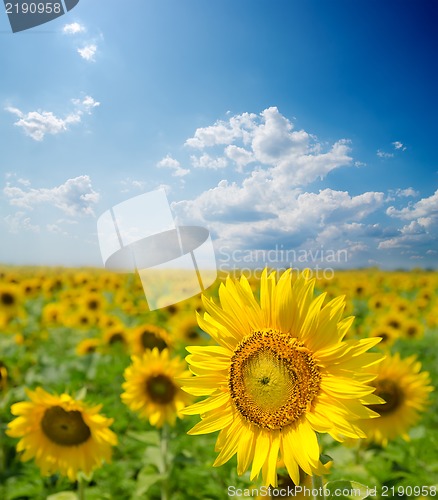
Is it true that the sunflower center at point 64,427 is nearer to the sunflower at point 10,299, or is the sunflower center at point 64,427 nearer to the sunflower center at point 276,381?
the sunflower center at point 276,381

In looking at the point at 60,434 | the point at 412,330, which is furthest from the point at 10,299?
the point at 412,330

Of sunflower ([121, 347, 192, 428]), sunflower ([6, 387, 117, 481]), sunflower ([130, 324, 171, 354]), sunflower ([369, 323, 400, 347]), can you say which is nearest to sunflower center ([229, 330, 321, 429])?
sunflower ([6, 387, 117, 481])

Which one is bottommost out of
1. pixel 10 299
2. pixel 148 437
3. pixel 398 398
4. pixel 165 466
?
pixel 165 466

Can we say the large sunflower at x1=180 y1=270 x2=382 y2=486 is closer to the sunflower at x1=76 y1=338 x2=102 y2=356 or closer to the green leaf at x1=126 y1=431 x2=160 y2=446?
the green leaf at x1=126 y1=431 x2=160 y2=446

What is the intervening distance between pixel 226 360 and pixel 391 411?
5.91ft

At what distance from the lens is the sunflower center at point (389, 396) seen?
99.4 inches

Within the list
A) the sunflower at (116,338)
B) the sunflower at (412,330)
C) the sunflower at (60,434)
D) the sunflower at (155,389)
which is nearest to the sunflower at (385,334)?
the sunflower at (412,330)

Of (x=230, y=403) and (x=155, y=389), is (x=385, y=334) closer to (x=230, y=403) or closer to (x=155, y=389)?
(x=155, y=389)

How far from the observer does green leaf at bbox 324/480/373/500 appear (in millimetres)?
1058

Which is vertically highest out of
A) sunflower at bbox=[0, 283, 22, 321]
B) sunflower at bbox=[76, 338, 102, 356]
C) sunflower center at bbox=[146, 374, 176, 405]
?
sunflower at bbox=[0, 283, 22, 321]

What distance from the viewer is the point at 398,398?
256cm

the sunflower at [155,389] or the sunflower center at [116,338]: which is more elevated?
the sunflower center at [116,338]

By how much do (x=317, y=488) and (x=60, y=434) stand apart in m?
1.71

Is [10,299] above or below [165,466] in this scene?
above
